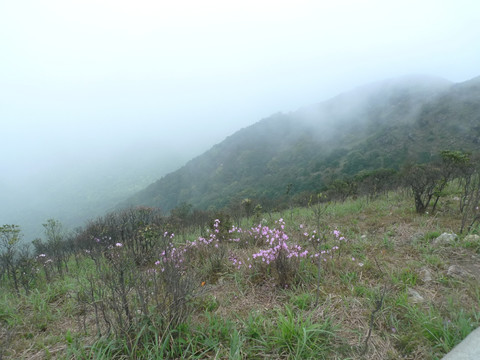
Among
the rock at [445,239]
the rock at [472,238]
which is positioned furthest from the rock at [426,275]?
the rock at [472,238]

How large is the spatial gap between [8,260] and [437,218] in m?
8.75

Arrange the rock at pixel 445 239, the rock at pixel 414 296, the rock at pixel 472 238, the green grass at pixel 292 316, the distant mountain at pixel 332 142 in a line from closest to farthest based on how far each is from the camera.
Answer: the green grass at pixel 292 316 < the rock at pixel 414 296 < the rock at pixel 472 238 < the rock at pixel 445 239 < the distant mountain at pixel 332 142

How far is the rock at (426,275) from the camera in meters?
2.72

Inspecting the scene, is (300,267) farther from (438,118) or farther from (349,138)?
(349,138)

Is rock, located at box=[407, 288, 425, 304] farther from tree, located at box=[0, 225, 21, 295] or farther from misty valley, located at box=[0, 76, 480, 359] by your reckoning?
tree, located at box=[0, 225, 21, 295]

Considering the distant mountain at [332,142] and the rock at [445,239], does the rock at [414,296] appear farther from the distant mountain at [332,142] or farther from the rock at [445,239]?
the distant mountain at [332,142]

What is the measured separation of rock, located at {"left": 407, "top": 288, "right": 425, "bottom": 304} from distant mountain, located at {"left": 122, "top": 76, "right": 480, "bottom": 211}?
1337 inches

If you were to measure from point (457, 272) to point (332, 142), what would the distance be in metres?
106

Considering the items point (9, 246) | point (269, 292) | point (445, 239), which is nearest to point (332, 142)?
point (445, 239)

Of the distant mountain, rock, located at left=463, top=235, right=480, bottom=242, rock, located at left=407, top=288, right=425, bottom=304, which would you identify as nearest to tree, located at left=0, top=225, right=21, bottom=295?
rock, located at left=407, top=288, right=425, bottom=304

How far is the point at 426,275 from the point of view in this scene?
2.79 m

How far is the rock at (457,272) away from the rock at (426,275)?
0.64ft

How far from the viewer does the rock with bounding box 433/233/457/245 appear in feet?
11.5

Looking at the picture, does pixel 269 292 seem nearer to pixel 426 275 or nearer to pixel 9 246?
pixel 426 275
